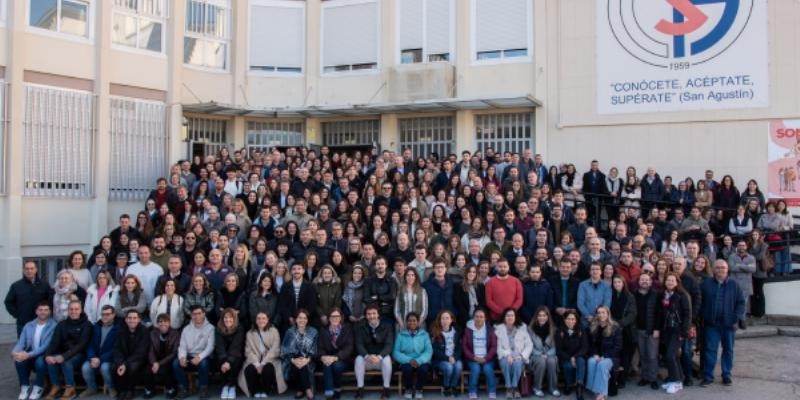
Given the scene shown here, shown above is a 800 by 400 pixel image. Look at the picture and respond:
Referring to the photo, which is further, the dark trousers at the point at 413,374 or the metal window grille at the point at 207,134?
the metal window grille at the point at 207,134

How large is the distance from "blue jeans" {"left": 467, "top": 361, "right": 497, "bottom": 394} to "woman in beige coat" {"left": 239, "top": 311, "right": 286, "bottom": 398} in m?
2.30

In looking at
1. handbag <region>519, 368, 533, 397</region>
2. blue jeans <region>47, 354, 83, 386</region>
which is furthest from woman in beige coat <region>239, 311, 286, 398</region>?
handbag <region>519, 368, 533, 397</region>

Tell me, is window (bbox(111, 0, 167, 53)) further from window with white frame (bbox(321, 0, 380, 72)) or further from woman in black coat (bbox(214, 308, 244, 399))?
woman in black coat (bbox(214, 308, 244, 399))

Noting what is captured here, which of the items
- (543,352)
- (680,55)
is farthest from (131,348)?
(680,55)

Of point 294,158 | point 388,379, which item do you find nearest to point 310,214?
point 294,158

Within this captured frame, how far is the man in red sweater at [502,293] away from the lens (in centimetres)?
899

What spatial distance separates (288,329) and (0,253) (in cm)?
758

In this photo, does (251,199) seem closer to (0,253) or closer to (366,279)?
(366,279)

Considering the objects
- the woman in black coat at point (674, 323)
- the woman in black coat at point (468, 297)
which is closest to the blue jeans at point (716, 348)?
the woman in black coat at point (674, 323)

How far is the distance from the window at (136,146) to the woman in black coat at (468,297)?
30.1 feet

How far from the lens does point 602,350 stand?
855 centimetres

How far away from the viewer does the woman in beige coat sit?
8.55 m

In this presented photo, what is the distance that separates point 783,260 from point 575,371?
6124 mm

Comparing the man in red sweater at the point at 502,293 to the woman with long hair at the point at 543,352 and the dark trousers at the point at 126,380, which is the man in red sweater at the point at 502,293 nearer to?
the woman with long hair at the point at 543,352
